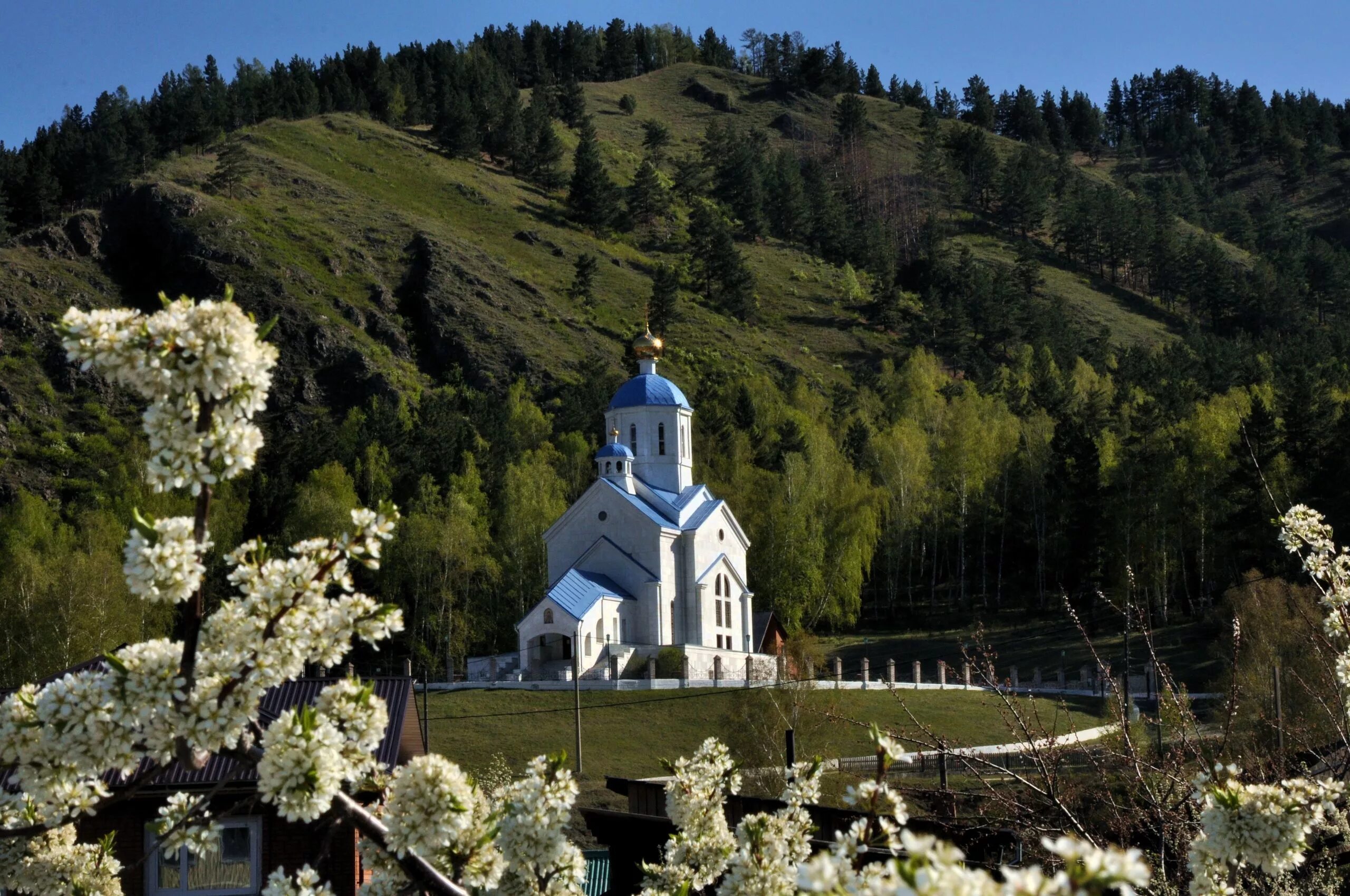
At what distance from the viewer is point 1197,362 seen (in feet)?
251

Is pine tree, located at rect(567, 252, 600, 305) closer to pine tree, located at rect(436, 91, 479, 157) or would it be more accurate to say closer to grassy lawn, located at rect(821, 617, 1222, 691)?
pine tree, located at rect(436, 91, 479, 157)

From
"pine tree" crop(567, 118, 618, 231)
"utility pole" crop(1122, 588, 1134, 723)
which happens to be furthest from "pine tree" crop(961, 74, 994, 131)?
"utility pole" crop(1122, 588, 1134, 723)

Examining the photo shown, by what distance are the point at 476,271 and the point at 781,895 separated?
290 feet

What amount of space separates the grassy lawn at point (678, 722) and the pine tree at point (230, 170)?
5917 centimetres

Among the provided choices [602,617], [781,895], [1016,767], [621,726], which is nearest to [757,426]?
[602,617]

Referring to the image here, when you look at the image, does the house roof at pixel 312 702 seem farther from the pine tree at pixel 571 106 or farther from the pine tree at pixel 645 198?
the pine tree at pixel 571 106

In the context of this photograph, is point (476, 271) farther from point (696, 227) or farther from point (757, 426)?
point (757, 426)

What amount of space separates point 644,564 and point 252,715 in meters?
41.5

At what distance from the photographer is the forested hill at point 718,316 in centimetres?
5284

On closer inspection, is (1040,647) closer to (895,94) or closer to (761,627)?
(761,627)

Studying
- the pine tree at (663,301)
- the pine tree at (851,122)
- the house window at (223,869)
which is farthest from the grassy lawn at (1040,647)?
the pine tree at (851,122)

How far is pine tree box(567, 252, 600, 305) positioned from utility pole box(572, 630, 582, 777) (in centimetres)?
5373

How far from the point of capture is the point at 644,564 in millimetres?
45344

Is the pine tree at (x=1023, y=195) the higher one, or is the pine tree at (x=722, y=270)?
the pine tree at (x=1023, y=195)
